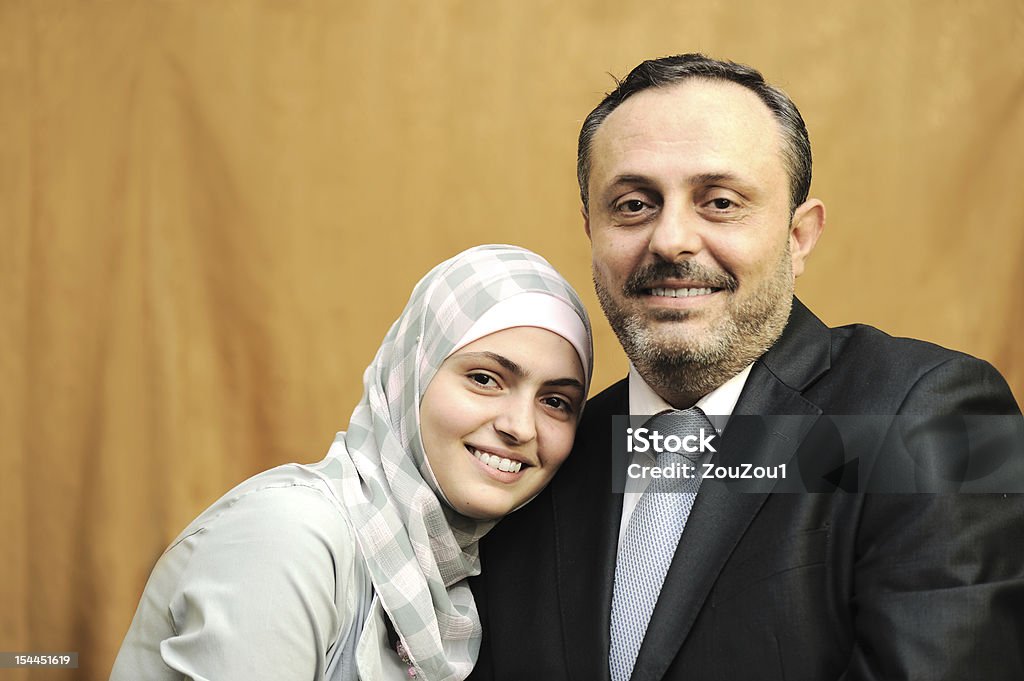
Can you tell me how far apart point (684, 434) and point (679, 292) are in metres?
0.22

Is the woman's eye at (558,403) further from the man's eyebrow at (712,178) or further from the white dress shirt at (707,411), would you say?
the man's eyebrow at (712,178)

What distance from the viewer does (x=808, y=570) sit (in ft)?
5.02

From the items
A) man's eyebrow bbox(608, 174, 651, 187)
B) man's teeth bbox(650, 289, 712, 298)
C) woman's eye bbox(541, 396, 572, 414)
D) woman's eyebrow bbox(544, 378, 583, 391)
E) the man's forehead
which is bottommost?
woman's eye bbox(541, 396, 572, 414)

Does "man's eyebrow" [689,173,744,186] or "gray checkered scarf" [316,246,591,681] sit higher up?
"man's eyebrow" [689,173,744,186]

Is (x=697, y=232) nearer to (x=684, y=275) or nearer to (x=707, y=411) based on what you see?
(x=684, y=275)

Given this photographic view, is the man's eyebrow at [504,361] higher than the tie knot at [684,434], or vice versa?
the man's eyebrow at [504,361]

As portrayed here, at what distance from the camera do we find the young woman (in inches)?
61.2

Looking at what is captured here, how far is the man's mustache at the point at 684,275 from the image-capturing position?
1707mm

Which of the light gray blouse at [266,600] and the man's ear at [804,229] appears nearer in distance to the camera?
the light gray blouse at [266,600]

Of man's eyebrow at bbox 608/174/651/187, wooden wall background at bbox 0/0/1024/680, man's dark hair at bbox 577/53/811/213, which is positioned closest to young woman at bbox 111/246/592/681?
man's eyebrow at bbox 608/174/651/187

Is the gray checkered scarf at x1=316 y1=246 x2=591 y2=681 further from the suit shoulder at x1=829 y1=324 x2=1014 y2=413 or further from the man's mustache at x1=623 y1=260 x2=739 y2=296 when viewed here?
the suit shoulder at x1=829 y1=324 x2=1014 y2=413

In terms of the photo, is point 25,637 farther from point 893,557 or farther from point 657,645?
point 893,557

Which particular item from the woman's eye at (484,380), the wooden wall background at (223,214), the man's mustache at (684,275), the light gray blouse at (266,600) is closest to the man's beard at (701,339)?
the man's mustache at (684,275)

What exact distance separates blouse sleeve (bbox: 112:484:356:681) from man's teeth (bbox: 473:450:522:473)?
0.24m
